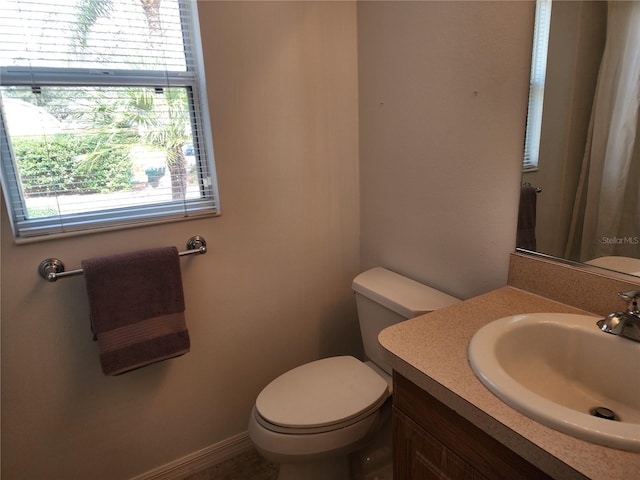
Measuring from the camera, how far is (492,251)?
123 centimetres

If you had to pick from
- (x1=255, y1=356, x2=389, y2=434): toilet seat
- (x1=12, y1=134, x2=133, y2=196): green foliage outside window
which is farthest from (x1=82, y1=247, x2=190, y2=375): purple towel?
(x1=255, y1=356, x2=389, y2=434): toilet seat

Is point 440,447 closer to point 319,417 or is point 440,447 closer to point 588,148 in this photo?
point 319,417

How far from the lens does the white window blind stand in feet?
3.37

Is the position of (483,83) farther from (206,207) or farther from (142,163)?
(142,163)

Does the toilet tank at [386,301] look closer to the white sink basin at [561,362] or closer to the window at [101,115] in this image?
the white sink basin at [561,362]

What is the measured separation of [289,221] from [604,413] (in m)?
1.21

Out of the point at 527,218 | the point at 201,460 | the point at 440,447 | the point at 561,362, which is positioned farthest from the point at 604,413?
the point at 201,460

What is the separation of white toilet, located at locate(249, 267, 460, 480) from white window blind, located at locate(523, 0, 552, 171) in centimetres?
54

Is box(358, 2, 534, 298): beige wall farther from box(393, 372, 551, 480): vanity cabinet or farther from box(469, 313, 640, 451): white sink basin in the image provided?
box(393, 372, 551, 480): vanity cabinet

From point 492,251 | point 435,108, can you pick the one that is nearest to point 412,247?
point 492,251

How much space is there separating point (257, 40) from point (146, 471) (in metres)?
1.76

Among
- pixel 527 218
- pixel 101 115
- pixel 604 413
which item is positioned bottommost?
pixel 604 413

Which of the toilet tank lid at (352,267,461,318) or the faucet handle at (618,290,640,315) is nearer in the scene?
the faucet handle at (618,290,640,315)

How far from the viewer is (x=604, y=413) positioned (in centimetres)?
82
